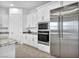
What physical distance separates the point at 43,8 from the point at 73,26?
236 cm

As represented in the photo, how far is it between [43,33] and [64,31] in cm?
160

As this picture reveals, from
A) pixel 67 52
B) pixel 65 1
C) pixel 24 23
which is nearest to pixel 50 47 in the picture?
pixel 67 52

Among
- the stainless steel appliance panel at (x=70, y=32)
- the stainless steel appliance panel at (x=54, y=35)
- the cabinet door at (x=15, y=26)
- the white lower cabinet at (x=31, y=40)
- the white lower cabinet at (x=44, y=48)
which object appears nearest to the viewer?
the stainless steel appliance panel at (x=70, y=32)

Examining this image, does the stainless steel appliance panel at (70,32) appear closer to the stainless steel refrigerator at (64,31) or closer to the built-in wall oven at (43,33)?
the stainless steel refrigerator at (64,31)

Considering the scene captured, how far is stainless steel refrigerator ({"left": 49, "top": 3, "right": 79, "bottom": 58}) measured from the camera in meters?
3.08

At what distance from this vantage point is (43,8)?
5031 mm

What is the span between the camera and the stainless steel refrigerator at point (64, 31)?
308 centimetres

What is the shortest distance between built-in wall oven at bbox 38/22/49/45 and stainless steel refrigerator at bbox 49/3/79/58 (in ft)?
1.29

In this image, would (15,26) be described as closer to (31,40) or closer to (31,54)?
(31,40)

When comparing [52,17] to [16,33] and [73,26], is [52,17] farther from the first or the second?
[16,33]

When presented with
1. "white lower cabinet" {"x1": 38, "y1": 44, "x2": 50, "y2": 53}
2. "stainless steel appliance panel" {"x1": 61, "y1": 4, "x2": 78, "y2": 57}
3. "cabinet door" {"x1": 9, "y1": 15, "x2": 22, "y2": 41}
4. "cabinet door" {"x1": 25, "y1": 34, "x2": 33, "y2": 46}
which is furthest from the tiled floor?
"cabinet door" {"x1": 9, "y1": 15, "x2": 22, "y2": 41}

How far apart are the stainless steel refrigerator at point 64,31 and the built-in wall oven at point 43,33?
0.39 meters

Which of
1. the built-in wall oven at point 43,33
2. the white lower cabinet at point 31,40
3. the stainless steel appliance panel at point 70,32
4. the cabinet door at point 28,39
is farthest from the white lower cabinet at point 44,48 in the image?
the cabinet door at point 28,39

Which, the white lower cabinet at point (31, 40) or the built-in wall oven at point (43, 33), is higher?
the built-in wall oven at point (43, 33)
